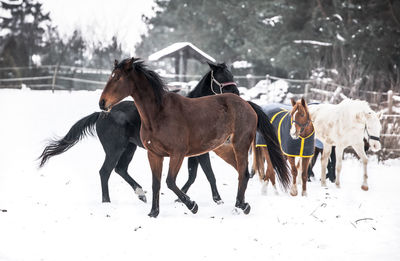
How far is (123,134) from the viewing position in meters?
5.96

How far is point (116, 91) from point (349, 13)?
17.6m

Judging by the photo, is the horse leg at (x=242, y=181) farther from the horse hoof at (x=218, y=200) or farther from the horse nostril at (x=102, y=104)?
the horse nostril at (x=102, y=104)

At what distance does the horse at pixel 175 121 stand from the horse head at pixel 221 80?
0.64 metres

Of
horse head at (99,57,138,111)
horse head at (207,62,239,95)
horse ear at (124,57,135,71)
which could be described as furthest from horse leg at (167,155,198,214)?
horse head at (207,62,239,95)

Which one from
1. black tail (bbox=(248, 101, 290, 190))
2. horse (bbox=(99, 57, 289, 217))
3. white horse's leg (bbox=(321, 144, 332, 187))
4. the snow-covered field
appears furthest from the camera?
white horse's leg (bbox=(321, 144, 332, 187))

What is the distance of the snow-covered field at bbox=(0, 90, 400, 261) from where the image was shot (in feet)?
14.0

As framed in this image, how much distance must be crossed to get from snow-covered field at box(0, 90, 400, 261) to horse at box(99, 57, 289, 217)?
457mm

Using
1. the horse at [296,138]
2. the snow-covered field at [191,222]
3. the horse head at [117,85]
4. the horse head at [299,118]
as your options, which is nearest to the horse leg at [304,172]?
the horse at [296,138]

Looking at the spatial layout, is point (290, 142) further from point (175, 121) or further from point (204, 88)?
point (175, 121)

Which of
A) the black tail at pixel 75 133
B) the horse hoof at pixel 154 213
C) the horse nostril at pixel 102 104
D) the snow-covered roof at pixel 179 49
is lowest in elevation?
the horse hoof at pixel 154 213

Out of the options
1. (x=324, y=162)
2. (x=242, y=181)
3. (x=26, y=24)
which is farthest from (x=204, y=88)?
(x=26, y=24)

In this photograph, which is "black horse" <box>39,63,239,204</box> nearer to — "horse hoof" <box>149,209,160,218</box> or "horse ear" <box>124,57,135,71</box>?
"horse hoof" <box>149,209,160,218</box>

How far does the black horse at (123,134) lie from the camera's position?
19.6 feet

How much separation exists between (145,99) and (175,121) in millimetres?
425
